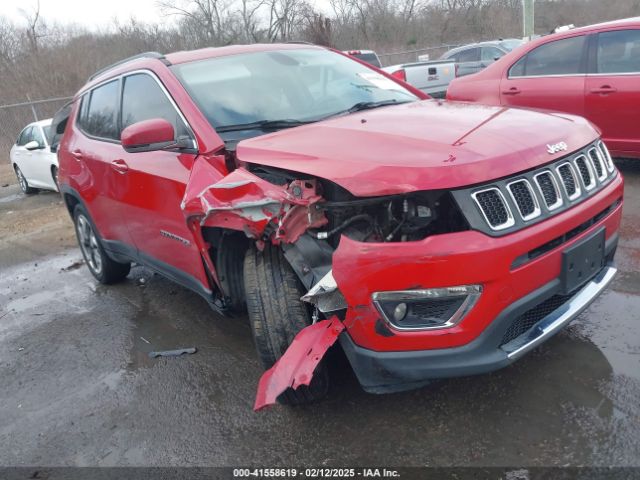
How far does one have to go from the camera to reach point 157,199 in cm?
345

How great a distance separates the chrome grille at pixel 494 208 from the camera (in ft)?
7.14

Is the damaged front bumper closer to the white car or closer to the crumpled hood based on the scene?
the crumpled hood

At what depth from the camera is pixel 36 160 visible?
33.5 ft

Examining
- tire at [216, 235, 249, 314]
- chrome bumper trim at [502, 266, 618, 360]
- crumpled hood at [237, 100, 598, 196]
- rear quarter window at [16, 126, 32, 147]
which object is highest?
crumpled hood at [237, 100, 598, 196]

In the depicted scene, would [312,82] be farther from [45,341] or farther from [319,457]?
[45,341]

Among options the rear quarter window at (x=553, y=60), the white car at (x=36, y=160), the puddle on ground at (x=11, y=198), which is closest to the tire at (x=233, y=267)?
the rear quarter window at (x=553, y=60)

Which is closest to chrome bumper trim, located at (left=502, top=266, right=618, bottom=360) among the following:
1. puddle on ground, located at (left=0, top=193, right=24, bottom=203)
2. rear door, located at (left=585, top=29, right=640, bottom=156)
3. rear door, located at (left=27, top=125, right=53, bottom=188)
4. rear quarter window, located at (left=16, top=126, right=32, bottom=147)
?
rear door, located at (left=585, top=29, right=640, bottom=156)

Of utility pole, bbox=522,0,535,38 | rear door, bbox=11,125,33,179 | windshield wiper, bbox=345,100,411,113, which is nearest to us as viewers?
windshield wiper, bbox=345,100,411,113

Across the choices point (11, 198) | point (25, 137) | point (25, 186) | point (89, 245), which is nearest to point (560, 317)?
point (89, 245)

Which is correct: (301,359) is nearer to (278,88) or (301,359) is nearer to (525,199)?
(525,199)

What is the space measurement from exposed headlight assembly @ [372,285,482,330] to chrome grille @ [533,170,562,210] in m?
0.55

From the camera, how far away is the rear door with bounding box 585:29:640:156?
18.3 feet

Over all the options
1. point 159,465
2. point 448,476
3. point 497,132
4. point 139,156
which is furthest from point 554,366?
point 139,156

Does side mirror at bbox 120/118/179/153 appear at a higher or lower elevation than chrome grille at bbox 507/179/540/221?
higher
